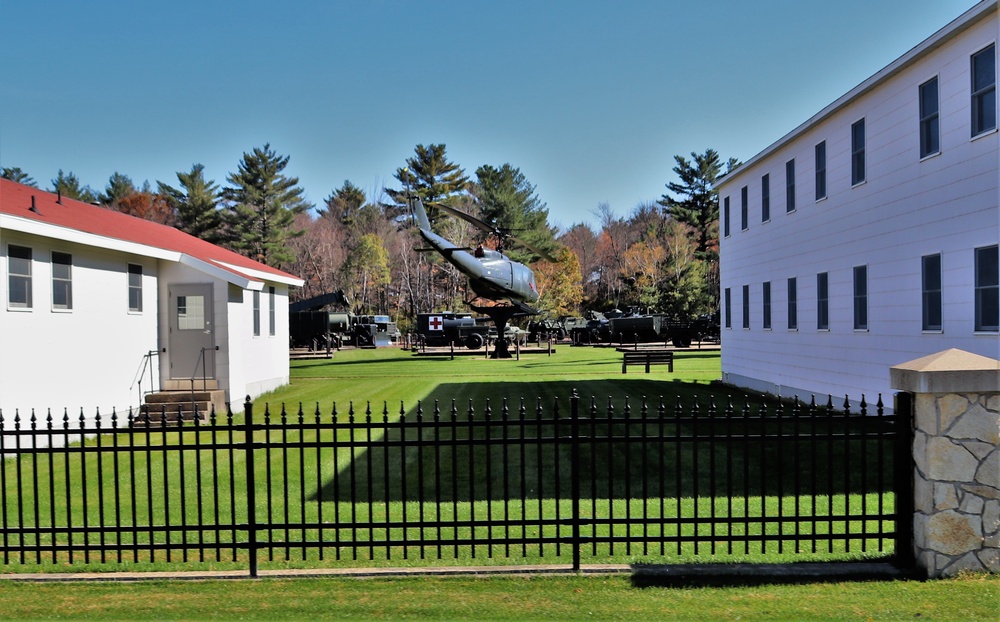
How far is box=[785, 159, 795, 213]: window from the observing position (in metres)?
18.6

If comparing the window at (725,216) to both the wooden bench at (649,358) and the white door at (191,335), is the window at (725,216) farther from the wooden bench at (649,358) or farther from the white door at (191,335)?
the white door at (191,335)

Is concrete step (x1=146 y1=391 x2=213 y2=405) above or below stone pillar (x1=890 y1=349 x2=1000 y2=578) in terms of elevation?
below

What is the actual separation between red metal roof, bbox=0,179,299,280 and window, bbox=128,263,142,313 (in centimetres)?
64

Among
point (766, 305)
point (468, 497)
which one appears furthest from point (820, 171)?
point (468, 497)

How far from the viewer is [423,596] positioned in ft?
18.6

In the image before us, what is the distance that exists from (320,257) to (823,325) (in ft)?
186

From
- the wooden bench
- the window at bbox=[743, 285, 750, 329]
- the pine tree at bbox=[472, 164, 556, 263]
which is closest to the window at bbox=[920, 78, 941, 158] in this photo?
the window at bbox=[743, 285, 750, 329]

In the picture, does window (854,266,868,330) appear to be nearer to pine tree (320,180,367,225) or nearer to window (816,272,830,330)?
window (816,272,830,330)

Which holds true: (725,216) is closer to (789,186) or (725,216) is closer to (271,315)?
(789,186)

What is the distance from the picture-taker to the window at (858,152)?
15.1 meters

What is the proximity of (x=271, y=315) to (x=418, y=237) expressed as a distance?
44806mm

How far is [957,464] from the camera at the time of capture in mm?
5793

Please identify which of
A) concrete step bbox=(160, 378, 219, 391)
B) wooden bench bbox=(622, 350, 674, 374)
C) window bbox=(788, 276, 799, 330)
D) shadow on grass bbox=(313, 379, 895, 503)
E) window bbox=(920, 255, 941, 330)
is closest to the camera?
shadow on grass bbox=(313, 379, 895, 503)

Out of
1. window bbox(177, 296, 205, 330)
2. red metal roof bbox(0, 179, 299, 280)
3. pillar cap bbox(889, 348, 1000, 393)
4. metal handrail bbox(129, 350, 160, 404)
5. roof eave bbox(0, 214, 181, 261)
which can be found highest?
red metal roof bbox(0, 179, 299, 280)
